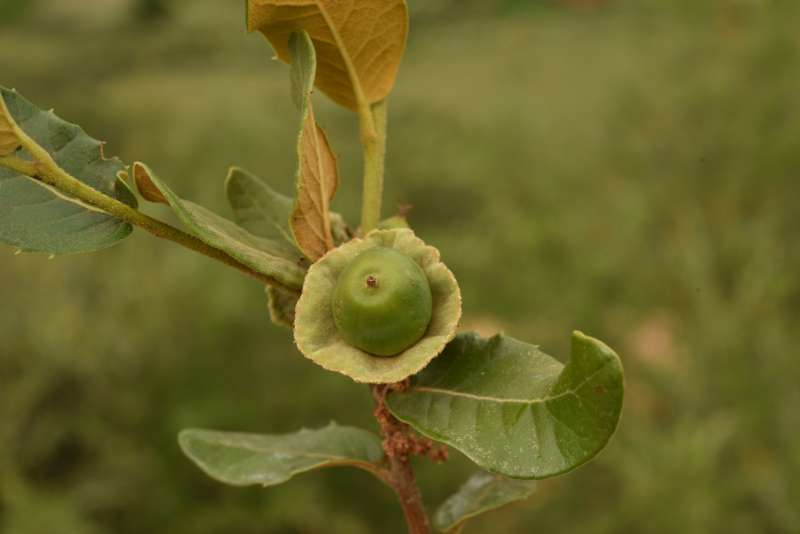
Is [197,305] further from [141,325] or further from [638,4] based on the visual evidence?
[638,4]

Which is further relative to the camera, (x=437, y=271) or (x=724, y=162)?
(x=724, y=162)

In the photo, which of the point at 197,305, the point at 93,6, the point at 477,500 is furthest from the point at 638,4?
the point at 93,6

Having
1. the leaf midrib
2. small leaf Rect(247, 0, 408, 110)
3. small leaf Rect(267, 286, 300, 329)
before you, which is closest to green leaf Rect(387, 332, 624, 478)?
the leaf midrib

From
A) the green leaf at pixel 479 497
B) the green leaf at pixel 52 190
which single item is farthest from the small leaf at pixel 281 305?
the green leaf at pixel 479 497

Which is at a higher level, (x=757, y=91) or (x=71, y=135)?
(x=71, y=135)

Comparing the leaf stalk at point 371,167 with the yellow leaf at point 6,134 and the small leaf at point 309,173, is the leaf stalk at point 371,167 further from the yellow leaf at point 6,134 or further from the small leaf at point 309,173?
the yellow leaf at point 6,134

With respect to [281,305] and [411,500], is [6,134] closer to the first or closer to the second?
[281,305]
